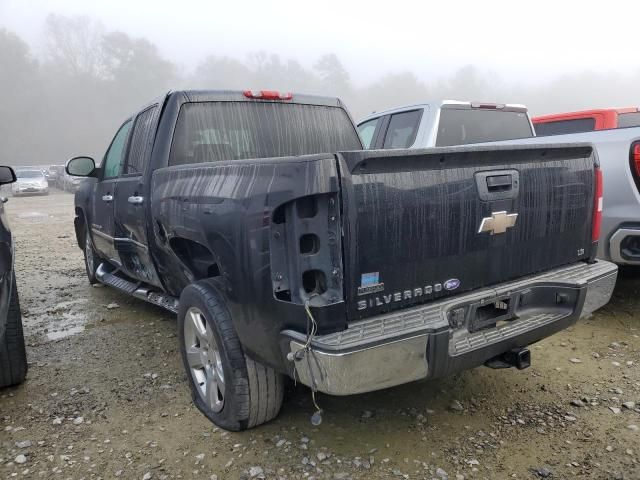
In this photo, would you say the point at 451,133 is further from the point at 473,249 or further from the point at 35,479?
the point at 35,479

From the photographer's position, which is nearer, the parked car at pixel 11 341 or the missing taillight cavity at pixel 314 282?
the missing taillight cavity at pixel 314 282

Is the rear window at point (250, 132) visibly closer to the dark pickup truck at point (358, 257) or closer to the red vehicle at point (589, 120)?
the dark pickup truck at point (358, 257)

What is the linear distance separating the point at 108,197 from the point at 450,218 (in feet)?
10.3

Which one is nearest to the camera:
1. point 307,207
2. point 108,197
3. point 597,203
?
point 307,207

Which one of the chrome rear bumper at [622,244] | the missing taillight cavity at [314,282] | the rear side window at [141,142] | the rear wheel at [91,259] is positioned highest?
the rear side window at [141,142]

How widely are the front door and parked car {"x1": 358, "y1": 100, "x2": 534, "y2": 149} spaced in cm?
276

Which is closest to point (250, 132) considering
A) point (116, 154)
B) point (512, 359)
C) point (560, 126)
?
point (116, 154)

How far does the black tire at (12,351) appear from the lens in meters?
3.38

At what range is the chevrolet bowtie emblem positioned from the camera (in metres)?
2.56

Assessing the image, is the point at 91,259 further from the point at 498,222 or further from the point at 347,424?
the point at 498,222

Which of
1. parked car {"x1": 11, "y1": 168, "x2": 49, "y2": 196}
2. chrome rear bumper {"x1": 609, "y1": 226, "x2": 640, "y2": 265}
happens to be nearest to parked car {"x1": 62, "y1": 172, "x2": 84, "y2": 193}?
parked car {"x1": 11, "y1": 168, "x2": 49, "y2": 196}

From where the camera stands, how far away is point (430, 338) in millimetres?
2191

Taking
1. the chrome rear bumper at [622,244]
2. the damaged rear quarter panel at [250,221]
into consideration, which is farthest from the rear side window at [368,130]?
the damaged rear quarter panel at [250,221]

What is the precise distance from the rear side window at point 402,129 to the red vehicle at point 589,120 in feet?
9.03
